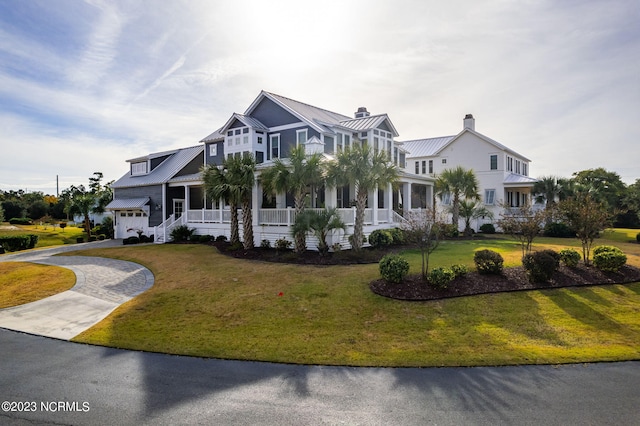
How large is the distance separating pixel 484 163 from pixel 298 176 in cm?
2531

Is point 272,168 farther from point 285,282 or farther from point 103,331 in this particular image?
point 103,331

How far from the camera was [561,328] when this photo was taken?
368 inches

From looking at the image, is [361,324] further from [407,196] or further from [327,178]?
[407,196]

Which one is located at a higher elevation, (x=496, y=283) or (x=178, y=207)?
(x=178, y=207)

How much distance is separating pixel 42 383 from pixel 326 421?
18.0 ft

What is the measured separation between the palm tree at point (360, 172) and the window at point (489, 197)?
69.3 ft

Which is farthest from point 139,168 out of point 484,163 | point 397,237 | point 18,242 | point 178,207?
point 484,163

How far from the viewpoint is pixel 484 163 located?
36125 millimetres

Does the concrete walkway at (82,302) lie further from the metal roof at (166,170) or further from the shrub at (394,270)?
the metal roof at (166,170)

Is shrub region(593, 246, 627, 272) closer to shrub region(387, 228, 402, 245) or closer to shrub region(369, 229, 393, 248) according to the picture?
shrub region(369, 229, 393, 248)

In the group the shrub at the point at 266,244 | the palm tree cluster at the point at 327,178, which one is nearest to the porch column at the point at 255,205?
the shrub at the point at 266,244

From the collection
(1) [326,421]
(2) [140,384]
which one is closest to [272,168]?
(2) [140,384]

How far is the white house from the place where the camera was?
35031mm

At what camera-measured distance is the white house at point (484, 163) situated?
35.0 metres
